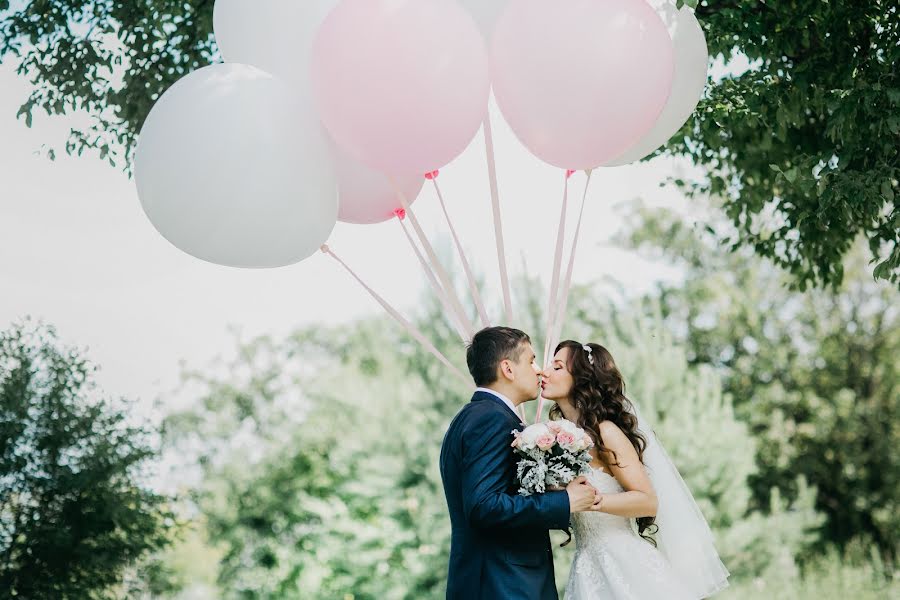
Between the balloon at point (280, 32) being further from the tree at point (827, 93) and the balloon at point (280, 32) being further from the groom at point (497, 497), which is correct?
the tree at point (827, 93)

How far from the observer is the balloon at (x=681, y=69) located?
3809 mm

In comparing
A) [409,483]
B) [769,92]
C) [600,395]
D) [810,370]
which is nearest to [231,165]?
[600,395]

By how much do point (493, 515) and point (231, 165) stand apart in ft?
4.73

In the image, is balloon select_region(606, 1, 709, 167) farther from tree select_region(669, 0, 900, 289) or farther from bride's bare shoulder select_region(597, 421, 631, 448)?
bride's bare shoulder select_region(597, 421, 631, 448)

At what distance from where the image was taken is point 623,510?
3.32 metres

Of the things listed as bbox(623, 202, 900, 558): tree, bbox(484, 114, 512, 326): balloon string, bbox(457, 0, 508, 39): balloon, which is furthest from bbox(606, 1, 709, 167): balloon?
bbox(623, 202, 900, 558): tree

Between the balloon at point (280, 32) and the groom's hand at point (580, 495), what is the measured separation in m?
1.77

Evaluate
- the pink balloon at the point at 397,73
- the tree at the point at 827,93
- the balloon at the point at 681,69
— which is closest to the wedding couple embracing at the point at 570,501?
the pink balloon at the point at 397,73

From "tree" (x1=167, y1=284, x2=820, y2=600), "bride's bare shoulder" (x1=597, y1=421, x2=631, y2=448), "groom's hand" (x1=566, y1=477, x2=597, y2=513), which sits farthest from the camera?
"tree" (x1=167, y1=284, x2=820, y2=600)

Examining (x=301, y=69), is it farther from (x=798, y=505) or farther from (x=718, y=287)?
(x=718, y=287)

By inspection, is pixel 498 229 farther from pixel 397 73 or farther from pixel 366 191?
pixel 397 73

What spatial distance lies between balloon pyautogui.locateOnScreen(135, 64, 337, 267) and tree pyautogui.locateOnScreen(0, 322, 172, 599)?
20.7 feet

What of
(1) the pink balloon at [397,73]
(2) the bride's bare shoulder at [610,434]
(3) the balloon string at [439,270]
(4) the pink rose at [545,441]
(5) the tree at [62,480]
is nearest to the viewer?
(4) the pink rose at [545,441]

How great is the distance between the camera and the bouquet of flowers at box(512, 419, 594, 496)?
296 cm
